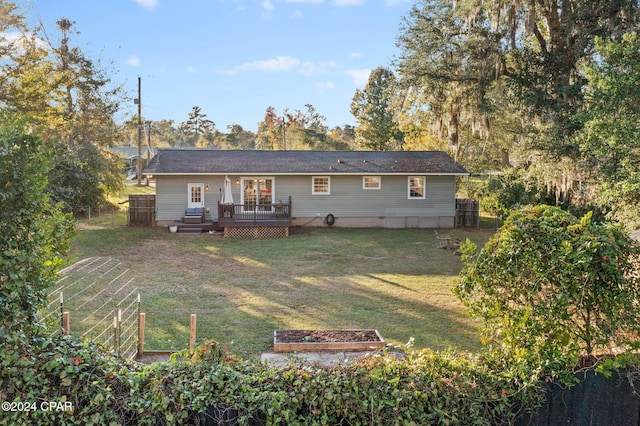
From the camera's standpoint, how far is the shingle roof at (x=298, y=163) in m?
18.8

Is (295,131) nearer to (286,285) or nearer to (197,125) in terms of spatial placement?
(286,285)

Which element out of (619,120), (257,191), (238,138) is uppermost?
(238,138)

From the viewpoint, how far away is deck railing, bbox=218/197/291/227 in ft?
57.4

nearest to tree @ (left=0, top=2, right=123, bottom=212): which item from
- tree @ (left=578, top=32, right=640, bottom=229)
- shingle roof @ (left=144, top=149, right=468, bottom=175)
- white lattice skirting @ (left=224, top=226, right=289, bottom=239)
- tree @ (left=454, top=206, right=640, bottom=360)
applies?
Answer: shingle roof @ (left=144, top=149, right=468, bottom=175)

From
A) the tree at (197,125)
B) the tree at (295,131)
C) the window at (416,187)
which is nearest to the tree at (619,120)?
the window at (416,187)

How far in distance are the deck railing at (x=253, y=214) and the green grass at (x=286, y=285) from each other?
96 centimetres

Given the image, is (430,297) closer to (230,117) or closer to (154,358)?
(154,358)

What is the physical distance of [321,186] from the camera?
64.1 ft

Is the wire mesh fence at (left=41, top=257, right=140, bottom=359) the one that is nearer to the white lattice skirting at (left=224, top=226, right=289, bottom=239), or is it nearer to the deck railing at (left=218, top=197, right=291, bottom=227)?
the white lattice skirting at (left=224, top=226, right=289, bottom=239)

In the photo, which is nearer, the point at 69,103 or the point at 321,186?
the point at 321,186

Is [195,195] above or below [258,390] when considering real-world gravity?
above

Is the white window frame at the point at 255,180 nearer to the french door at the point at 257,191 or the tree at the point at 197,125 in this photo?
the french door at the point at 257,191

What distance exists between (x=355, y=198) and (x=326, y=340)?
13.2 meters

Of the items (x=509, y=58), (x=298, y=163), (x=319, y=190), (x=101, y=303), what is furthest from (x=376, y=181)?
(x=101, y=303)
